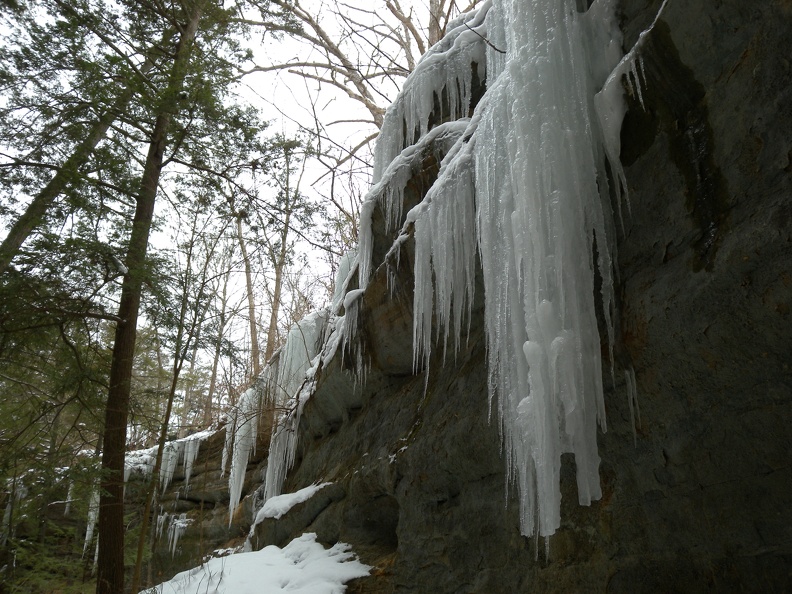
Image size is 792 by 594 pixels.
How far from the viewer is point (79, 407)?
5719 mm

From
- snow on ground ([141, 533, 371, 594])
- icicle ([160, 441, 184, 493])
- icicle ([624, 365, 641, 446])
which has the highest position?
icicle ([160, 441, 184, 493])

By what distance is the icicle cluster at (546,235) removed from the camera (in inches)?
108

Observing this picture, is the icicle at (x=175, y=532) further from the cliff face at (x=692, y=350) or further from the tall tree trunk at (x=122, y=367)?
the cliff face at (x=692, y=350)

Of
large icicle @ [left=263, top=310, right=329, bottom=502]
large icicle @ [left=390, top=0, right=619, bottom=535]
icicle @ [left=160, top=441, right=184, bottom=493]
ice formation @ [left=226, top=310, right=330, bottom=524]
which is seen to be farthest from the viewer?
icicle @ [left=160, top=441, right=184, bottom=493]

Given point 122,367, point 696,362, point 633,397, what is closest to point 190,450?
point 122,367

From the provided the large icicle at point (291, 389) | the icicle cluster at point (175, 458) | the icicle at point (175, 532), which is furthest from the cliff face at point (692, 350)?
the icicle cluster at point (175, 458)

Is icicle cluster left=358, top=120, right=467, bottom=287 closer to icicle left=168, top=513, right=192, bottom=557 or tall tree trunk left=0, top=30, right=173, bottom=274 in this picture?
tall tree trunk left=0, top=30, right=173, bottom=274

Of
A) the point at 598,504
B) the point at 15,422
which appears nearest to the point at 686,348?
the point at 598,504

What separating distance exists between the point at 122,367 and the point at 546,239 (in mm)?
4501

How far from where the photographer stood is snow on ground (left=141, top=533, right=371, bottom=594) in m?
4.86

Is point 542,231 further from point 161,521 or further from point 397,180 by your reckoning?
point 161,521

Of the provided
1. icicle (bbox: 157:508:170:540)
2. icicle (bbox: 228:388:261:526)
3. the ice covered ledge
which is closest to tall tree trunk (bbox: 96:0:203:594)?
the ice covered ledge

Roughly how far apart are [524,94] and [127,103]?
16.3ft

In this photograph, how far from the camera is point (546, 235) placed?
2.99 meters
